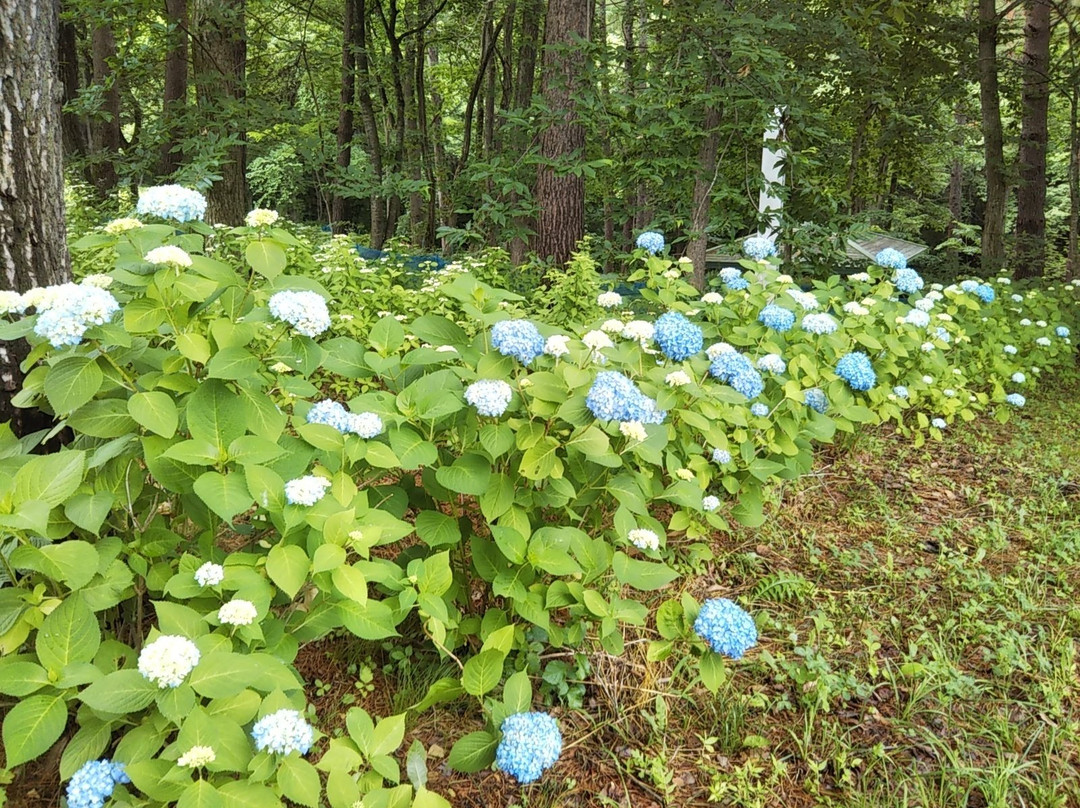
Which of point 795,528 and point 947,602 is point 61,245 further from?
point 947,602

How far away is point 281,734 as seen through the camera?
1153 millimetres

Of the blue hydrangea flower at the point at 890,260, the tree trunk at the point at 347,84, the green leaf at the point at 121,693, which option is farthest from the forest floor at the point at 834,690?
the tree trunk at the point at 347,84

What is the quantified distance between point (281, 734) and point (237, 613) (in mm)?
241

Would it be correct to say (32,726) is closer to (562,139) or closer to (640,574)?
(640,574)

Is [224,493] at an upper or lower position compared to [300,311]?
lower

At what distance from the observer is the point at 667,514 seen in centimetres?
281

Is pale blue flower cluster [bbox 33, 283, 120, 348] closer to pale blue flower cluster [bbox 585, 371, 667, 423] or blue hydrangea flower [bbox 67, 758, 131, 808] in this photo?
blue hydrangea flower [bbox 67, 758, 131, 808]

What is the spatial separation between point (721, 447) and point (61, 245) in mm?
2180

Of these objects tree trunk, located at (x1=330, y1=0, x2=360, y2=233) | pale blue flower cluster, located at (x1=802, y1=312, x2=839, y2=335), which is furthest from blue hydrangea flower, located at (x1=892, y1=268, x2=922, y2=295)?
tree trunk, located at (x1=330, y1=0, x2=360, y2=233)

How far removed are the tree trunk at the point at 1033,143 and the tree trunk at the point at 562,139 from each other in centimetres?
519

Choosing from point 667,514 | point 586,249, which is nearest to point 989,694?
point 667,514

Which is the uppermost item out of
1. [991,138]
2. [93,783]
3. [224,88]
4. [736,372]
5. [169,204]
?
[224,88]

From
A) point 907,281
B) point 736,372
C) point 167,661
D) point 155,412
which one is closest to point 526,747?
point 167,661

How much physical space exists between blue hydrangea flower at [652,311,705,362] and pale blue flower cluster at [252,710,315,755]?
5.04ft
